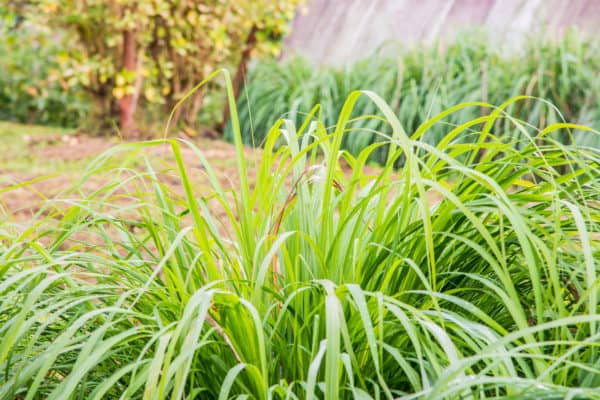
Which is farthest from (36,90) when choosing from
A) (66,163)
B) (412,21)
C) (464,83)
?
(464,83)

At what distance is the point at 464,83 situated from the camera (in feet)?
14.5

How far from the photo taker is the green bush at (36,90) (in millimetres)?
6711

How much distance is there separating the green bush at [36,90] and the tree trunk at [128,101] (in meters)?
0.99

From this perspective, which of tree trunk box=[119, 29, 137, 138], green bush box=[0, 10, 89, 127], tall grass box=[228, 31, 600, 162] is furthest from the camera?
green bush box=[0, 10, 89, 127]

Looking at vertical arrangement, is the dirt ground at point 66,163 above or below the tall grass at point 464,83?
below

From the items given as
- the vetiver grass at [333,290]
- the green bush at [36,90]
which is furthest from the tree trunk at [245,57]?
the vetiver grass at [333,290]

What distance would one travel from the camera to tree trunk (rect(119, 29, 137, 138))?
5512 millimetres

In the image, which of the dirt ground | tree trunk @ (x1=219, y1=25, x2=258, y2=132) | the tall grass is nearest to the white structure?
the tall grass

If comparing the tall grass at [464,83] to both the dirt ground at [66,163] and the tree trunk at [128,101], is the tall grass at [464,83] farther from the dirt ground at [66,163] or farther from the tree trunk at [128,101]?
the tree trunk at [128,101]

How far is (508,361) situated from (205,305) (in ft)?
1.48

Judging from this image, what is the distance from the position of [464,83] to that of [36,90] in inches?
174

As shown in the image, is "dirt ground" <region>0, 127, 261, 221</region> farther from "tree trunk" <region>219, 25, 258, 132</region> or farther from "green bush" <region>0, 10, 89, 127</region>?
"green bush" <region>0, 10, 89, 127</region>

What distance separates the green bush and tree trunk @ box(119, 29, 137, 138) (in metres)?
0.99

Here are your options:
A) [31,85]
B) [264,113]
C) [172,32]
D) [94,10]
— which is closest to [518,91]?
[264,113]
